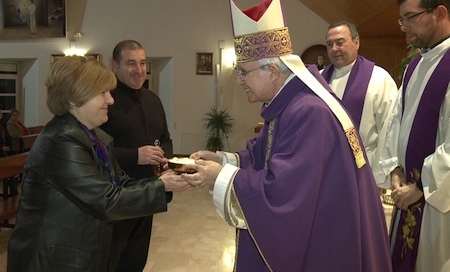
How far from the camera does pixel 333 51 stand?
10.9ft

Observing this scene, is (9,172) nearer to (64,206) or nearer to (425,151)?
(64,206)

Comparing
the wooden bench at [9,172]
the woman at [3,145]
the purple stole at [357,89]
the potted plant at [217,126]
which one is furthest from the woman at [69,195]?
the potted plant at [217,126]

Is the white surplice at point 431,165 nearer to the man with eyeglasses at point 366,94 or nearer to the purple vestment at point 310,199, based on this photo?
the purple vestment at point 310,199

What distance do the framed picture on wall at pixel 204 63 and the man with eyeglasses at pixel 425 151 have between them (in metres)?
8.24

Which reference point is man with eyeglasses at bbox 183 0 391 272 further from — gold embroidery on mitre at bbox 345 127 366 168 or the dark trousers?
the dark trousers

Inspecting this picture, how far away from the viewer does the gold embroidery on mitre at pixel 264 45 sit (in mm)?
1684

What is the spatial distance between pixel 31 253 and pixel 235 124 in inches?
347

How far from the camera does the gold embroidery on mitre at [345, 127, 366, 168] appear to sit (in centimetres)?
158

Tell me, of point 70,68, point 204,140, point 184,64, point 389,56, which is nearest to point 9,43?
point 184,64

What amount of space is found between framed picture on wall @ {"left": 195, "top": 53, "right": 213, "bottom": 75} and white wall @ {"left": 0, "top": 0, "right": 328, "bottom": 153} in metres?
0.10

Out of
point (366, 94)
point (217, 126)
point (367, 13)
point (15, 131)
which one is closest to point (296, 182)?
point (366, 94)

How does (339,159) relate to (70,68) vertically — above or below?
below

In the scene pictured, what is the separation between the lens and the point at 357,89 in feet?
10.6

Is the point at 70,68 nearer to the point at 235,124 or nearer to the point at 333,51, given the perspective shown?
the point at 333,51
